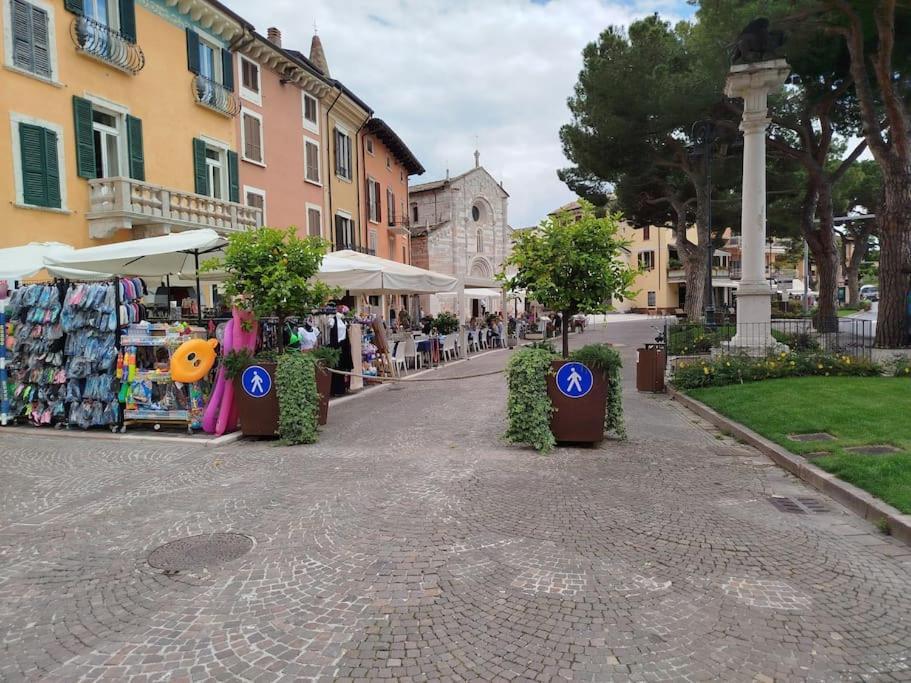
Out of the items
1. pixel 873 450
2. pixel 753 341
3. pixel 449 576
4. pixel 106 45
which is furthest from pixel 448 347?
pixel 449 576

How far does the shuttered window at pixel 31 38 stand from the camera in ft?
40.6

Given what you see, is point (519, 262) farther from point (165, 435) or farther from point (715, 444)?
point (165, 435)

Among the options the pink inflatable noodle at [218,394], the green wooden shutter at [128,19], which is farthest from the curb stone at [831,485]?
the green wooden shutter at [128,19]

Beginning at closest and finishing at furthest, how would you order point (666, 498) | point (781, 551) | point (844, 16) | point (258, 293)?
1. point (781, 551)
2. point (666, 498)
3. point (258, 293)
4. point (844, 16)

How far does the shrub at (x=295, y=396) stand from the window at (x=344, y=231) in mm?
18747

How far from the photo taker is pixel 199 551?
161 inches

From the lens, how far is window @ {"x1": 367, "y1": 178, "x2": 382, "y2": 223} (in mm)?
29062

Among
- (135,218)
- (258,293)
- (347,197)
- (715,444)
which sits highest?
(347,197)

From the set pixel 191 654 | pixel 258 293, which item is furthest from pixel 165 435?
pixel 191 654

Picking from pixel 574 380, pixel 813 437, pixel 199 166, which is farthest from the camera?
pixel 199 166

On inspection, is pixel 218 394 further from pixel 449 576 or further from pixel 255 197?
pixel 255 197

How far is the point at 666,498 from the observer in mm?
5180

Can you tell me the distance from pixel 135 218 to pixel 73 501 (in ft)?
34.9

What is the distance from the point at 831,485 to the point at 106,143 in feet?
55.8
